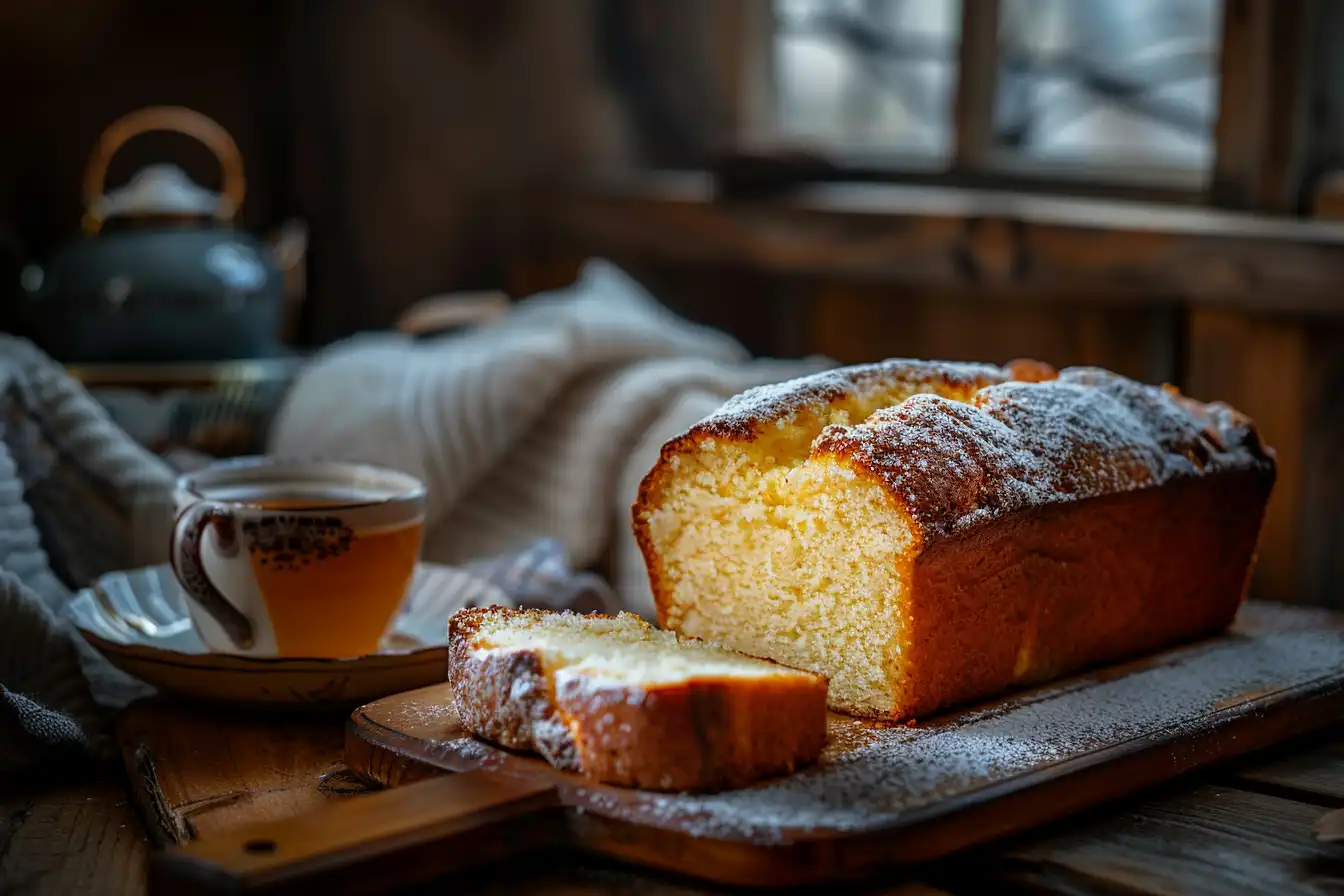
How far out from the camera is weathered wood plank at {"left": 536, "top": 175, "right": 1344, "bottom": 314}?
2.20 m

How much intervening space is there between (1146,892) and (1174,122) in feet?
6.16

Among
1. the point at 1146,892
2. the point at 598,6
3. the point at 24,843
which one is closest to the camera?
the point at 1146,892

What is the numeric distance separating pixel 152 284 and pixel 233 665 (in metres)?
1.21

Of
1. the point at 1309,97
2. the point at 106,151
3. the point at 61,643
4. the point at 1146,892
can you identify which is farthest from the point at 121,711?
the point at 1309,97

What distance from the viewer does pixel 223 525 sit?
4.47 ft

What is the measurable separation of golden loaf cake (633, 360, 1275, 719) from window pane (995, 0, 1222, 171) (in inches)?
45.8

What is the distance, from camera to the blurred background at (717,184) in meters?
2.30

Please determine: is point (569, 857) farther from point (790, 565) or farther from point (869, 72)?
point (869, 72)

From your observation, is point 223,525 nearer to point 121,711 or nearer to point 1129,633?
point 121,711

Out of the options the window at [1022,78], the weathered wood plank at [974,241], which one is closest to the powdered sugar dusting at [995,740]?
the weathered wood plank at [974,241]

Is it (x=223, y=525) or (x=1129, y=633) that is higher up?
(x=223, y=525)

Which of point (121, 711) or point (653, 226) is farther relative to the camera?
point (653, 226)

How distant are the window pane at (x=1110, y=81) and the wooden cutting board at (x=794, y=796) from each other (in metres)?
1.40

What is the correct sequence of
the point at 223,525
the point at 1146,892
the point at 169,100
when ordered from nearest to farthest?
the point at 1146,892 → the point at 223,525 → the point at 169,100
